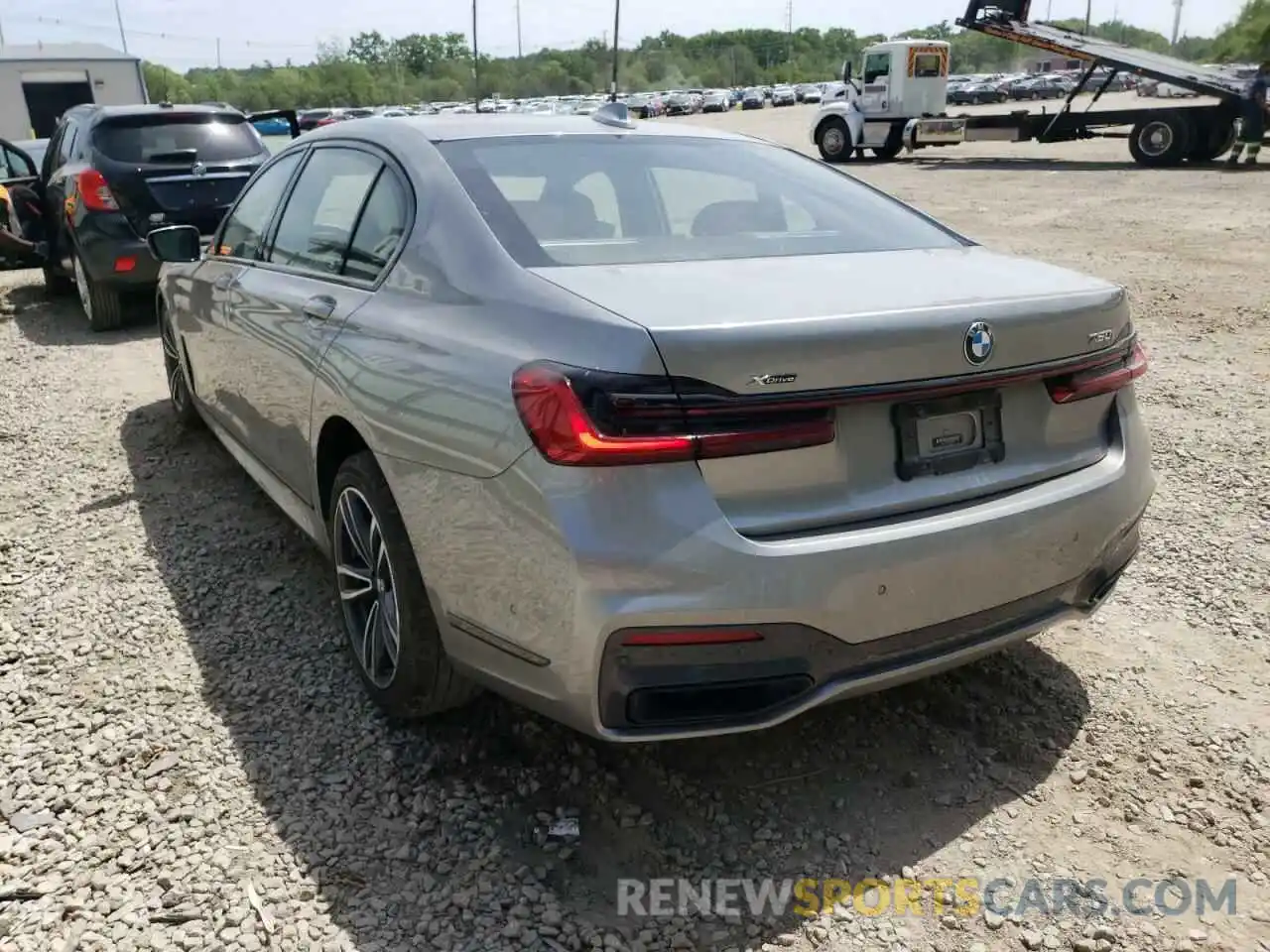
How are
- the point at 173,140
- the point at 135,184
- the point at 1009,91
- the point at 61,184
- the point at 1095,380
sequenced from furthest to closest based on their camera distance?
the point at 1009,91 → the point at 61,184 → the point at 173,140 → the point at 135,184 → the point at 1095,380

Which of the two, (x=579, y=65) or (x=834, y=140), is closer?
(x=834, y=140)

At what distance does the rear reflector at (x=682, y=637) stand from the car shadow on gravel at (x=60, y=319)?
24.0 ft

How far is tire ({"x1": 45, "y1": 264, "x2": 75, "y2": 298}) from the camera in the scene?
9.94 m

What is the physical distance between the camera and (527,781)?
276 cm

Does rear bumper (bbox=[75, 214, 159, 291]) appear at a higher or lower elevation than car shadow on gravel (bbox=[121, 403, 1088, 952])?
higher

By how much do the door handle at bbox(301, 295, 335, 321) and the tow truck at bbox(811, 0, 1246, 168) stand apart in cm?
2143

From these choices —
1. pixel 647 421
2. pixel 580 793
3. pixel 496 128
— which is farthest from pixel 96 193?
pixel 647 421

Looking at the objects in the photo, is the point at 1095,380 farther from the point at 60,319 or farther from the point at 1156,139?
the point at 1156,139

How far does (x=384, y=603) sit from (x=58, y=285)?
29.2 ft

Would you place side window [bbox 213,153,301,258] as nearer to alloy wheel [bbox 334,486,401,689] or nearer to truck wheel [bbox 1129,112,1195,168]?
alloy wheel [bbox 334,486,401,689]

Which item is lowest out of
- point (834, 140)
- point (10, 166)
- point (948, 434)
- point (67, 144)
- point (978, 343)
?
point (834, 140)

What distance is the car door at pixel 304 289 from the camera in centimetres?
308

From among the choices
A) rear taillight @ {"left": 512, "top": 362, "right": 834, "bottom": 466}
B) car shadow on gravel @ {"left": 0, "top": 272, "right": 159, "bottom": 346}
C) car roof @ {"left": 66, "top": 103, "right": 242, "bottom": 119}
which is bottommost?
car shadow on gravel @ {"left": 0, "top": 272, "right": 159, "bottom": 346}

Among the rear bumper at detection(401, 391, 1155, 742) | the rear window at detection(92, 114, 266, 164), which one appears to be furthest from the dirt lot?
the rear window at detection(92, 114, 266, 164)
